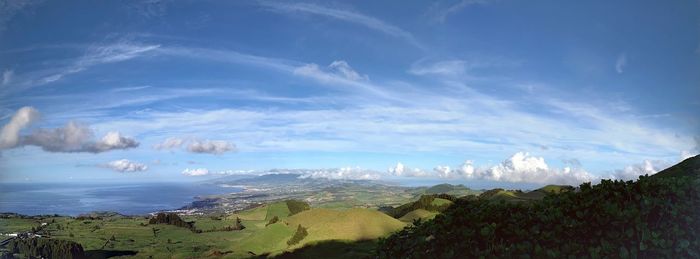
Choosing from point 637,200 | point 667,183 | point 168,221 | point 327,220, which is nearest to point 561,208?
point 637,200

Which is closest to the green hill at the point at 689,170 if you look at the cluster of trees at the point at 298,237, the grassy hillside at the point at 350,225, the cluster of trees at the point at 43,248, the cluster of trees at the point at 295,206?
the grassy hillside at the point at 350,225

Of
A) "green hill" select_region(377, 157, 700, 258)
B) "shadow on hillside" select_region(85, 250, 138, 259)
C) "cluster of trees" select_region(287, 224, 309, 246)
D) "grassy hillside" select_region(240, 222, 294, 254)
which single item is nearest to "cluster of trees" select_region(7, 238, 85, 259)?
"shadow on hillside" select_region(85, 250, 138, 259)

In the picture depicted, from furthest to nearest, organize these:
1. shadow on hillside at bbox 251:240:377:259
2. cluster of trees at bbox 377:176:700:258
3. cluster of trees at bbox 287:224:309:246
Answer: cluster of trees at bbox 287:224:309:246, shadow on hillside at bbox 251:240:377:259, cluster of trees at bbox 377:176:700:258

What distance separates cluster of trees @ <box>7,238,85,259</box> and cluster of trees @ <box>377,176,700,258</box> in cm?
8028

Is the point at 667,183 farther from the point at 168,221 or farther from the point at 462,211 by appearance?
the point at 168,221

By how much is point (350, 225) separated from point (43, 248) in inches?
2225

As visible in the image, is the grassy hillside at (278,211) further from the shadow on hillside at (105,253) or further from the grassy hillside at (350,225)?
the grassy hillside at (350,225)

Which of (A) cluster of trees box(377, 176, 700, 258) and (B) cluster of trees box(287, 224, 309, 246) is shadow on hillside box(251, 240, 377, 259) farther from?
(A) cluster of trees box(377, 176, 700, 258)

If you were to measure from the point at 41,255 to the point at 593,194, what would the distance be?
86339 millimetres

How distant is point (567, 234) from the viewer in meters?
8.95

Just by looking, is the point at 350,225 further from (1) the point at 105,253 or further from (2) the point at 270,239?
(1) the point at 105,253

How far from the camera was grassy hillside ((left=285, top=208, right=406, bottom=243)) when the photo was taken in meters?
53.4

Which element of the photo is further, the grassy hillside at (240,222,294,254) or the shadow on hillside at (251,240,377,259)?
the grassy hillside at (240,222,294,254)

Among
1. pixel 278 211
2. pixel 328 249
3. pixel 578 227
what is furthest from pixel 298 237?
pixel 278 211
